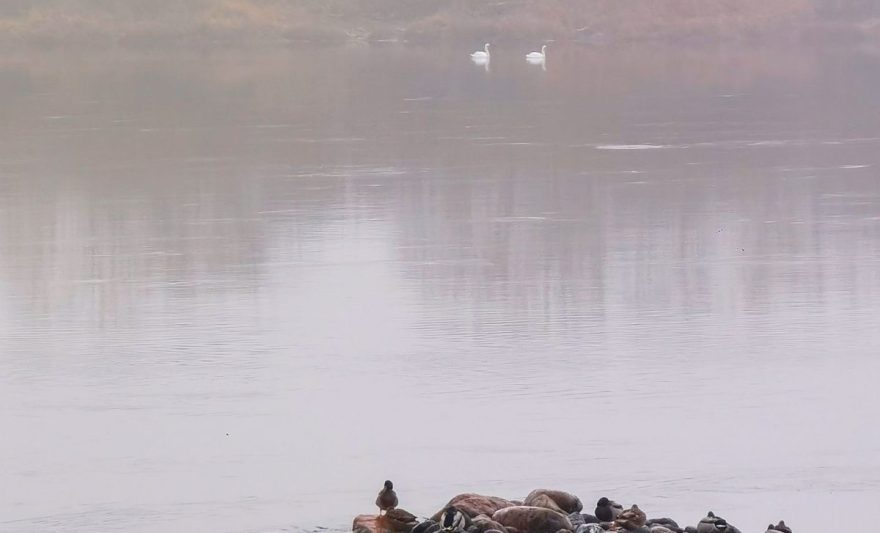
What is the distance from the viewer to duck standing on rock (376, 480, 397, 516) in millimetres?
7406

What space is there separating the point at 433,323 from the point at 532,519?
13.5 ft

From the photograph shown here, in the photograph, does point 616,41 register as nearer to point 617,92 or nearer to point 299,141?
point 617,92

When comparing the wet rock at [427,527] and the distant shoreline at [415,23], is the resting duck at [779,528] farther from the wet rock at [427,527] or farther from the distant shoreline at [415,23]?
→ the distant shoreline at [415,23]

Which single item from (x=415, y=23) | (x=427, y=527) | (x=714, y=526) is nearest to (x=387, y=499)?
(x=427, y=527)

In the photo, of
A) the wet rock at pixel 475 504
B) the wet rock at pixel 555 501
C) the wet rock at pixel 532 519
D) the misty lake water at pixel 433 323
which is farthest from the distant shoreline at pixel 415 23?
the wet rock at pixel 532 519

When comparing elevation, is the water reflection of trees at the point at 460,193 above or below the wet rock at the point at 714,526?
above

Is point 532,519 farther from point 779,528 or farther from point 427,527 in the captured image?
point 779,528

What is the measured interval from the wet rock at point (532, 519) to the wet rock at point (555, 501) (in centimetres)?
16

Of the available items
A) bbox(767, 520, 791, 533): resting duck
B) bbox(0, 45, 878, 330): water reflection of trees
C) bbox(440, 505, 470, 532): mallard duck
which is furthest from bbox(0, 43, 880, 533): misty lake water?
bbox(440, 505, 470, 532): mallard duck

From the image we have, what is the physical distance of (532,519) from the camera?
7230 mm

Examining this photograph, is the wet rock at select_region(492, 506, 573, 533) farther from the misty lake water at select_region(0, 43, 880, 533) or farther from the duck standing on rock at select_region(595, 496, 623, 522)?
the misty lake water at select_region(0, 43, 880, 533)

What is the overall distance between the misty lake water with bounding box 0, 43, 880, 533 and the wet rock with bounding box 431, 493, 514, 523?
25 cm

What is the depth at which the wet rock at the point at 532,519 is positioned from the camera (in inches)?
284

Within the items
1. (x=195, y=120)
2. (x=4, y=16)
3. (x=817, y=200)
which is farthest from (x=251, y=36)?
(x=817, y=200)
